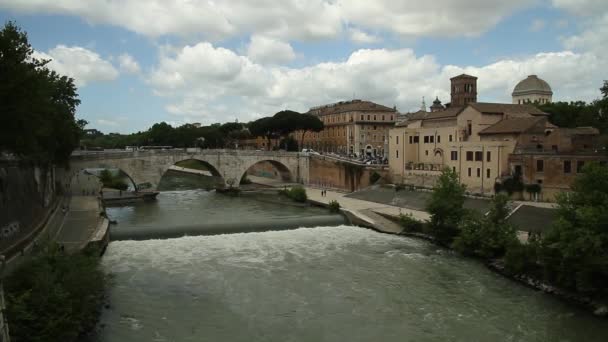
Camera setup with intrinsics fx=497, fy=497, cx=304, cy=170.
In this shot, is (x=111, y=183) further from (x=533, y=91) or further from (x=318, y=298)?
(x=533, y=91)

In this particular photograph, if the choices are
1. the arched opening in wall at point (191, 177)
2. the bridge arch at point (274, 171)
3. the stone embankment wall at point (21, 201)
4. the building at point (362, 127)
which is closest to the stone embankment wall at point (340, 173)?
the bridge arch at point (274, 171)

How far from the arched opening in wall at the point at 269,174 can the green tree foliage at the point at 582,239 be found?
35.0 metres

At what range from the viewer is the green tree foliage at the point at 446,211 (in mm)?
24828

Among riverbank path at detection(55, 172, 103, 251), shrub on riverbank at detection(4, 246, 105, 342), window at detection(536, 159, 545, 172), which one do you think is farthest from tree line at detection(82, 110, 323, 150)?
shrub on riverbank at detection(4, 246, 105, 342)

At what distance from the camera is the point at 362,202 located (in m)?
36.6

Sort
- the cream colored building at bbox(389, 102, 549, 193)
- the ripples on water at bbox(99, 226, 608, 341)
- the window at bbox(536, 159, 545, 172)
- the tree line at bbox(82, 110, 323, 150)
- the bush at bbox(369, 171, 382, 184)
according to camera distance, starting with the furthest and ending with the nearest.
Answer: the tree line at bbox(82, 110, 323, 150) < the bush at bbox(369, 171, 382, 184) < the cream colored building at bbox(389, 102, 549, 193) < the window at bbox(536, 159, 545, 172) < the ripples on water at bbox(99, 226, 608, 341)

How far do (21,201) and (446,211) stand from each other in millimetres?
20263

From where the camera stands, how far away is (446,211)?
985 inches

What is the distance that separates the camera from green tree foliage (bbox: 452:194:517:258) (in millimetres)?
21562

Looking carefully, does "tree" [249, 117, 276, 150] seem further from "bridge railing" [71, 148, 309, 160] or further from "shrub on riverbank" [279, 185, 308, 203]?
"shrub on riverbank" [279, 185, 308, 203]

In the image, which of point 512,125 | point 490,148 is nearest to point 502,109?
point 512,125

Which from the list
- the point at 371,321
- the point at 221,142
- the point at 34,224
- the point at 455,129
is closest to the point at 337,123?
the point at 221,142

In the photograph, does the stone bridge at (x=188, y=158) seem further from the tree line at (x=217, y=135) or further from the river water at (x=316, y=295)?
the river water at (x=316, y=295)

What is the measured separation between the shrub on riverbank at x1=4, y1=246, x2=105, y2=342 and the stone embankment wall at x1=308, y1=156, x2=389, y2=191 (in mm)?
29741
